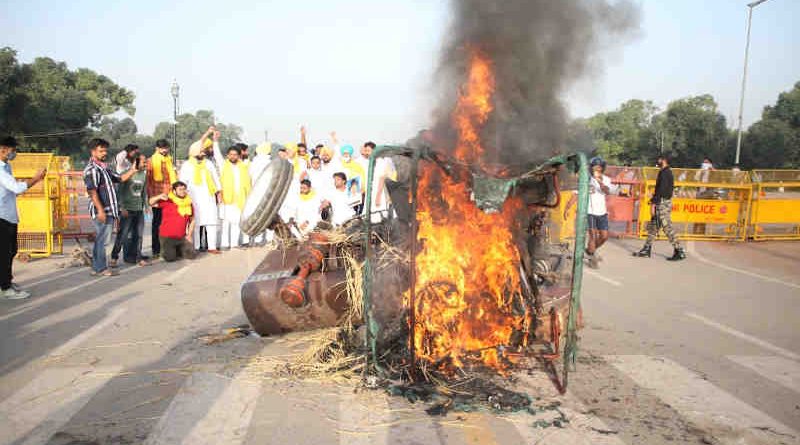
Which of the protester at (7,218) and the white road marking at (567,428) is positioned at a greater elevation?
the protester at (7,218)

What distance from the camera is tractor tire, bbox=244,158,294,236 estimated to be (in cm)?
523

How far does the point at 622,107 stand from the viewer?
88.5 metres

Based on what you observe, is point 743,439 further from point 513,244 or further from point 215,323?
point 215,323

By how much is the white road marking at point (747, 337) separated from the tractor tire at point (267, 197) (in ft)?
16.5

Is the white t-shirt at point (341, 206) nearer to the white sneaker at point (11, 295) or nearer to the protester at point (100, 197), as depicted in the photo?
the protester at point (100, 197)

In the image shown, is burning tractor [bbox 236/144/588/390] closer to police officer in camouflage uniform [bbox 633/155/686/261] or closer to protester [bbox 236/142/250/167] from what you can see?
police officer in camouflage uniform [bbox 633/155/686/261]

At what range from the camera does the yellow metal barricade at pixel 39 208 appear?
9.93 meters

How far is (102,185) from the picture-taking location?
813 centimetres

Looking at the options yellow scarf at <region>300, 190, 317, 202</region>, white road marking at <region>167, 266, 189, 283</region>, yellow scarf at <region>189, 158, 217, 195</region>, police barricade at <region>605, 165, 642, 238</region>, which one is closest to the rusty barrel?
white road marking at <region>167, 266, 189, 283</region>

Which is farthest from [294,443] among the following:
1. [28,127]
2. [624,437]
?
[28,127]

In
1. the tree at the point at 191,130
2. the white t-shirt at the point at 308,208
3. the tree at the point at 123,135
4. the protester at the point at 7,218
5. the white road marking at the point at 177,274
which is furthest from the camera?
the tree at the point at 191,130

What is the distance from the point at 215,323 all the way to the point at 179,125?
367ft

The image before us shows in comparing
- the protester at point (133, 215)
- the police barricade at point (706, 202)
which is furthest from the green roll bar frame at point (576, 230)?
the police barricade at point (706, 202)

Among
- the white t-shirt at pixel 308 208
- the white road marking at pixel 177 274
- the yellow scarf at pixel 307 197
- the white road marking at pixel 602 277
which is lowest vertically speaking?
the white road marking at pixel 177 274
